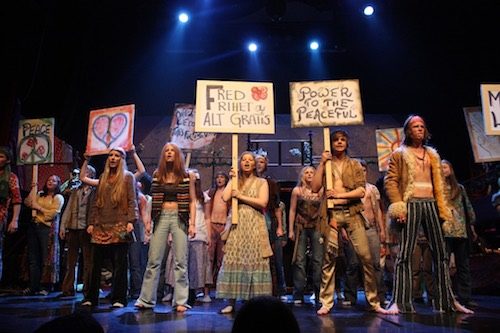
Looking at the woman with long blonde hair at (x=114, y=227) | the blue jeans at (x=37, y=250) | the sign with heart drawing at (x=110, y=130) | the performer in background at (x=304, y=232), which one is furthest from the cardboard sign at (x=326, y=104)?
the blue jeans at (x=37, y=250)

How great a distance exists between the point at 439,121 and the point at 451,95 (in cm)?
88

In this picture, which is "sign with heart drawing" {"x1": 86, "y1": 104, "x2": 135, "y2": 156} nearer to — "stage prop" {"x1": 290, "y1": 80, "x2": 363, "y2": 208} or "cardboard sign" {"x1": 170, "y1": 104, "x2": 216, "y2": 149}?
"cardboard sign" {"x1": 170, "y1": 104, "x2": 216, "y2": 149}

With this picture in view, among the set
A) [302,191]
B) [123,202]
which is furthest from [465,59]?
[123,202]

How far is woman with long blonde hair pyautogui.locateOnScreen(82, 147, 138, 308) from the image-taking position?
4965 millimetres

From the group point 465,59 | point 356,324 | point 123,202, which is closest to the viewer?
point 356,324

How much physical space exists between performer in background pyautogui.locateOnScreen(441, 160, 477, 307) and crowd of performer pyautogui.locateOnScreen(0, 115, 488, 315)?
1 centimetres

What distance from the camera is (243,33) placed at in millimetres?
10625

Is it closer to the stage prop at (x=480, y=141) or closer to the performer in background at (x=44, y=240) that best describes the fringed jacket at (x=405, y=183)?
the stage prop at (x=480, y=141)

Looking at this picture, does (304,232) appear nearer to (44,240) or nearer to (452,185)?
(452,185)

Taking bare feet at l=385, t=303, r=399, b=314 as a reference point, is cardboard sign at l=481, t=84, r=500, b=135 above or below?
above

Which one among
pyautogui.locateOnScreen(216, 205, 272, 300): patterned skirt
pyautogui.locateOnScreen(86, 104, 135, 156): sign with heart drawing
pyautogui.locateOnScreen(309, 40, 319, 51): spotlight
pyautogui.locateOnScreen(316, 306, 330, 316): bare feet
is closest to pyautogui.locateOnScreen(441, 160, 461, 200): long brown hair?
pyautogui.locateOnScreen(316, 306, 330, 316): bare feet

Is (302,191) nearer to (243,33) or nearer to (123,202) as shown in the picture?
(123,202)

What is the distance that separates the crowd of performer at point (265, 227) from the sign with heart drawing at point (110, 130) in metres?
0.56

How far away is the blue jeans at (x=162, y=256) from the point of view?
4746 millimetres
